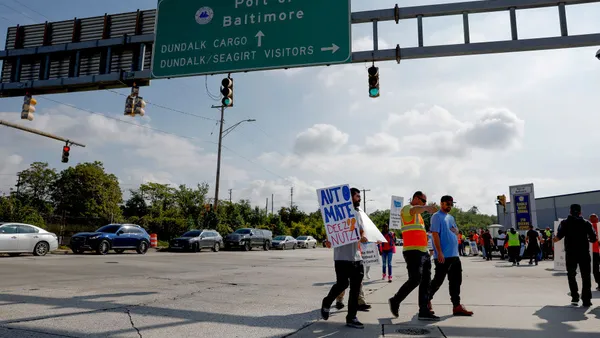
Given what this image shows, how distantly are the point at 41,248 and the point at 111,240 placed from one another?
3506 mm

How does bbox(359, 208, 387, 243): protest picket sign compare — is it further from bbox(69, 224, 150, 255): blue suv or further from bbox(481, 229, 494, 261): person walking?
bbox(481, 229, 494, 261): person walking

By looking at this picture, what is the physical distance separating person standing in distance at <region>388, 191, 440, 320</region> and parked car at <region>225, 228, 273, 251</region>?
26.5 metres

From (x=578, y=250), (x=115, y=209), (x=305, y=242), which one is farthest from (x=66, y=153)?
(x=115, y=209)

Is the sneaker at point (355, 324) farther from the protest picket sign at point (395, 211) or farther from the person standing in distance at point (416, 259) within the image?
the protest picket sign at point (395, 211)

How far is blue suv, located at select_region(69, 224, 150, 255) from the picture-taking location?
71.8ft

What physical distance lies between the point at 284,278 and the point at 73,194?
60.7 m

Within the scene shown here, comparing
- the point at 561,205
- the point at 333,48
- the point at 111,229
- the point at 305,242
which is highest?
the point at 561,205

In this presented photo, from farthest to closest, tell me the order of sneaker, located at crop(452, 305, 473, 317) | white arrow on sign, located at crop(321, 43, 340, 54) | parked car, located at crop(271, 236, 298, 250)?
parked car, located at crop(271, 236, 298, 250), white arrow on sign, located at crop(321, 43, 340, 54), sneaker, located at crop(452, 305, 473, 317)

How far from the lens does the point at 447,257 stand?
6660mm

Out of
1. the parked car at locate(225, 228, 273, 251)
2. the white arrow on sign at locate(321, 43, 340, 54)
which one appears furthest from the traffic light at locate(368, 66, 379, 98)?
the parked car at locate(225, 228, 273, 251)

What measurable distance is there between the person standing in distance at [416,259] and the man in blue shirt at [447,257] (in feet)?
0.81

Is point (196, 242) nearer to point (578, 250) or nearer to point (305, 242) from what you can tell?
point (305, 242)

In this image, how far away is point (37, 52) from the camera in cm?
1211

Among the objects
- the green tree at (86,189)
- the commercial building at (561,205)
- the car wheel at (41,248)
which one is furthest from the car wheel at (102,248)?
the commercial building at (561,205)
